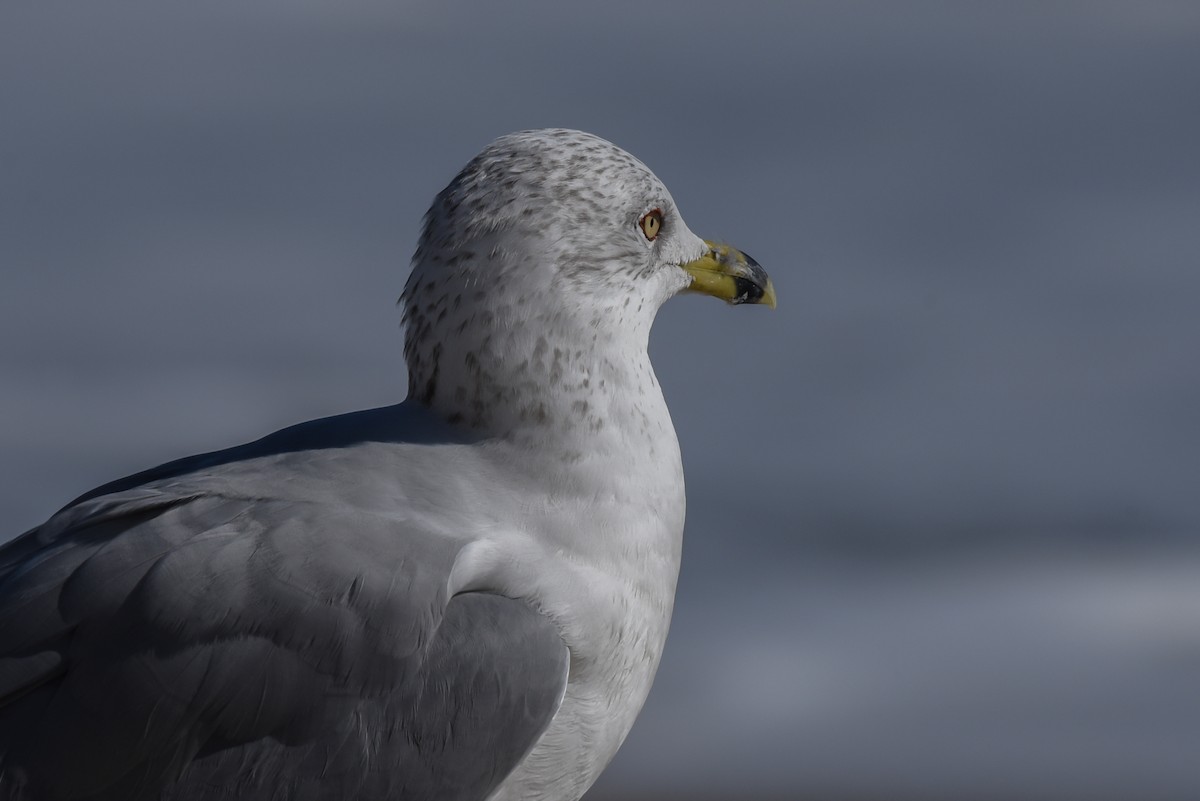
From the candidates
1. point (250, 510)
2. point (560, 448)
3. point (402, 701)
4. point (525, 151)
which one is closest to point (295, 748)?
point (402, 701)

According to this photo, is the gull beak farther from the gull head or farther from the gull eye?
the gull head

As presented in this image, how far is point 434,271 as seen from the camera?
187 inches

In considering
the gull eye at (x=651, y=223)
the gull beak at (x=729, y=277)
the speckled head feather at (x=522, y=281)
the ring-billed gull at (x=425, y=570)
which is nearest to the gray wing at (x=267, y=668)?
the ring-billed gull at (x=425, y=570)

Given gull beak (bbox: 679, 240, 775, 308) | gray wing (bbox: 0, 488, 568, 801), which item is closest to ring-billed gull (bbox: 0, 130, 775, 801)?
gray wing (bbox: 0, 488, 568, 801)

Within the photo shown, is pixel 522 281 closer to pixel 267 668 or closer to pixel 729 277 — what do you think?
pixel 729 277

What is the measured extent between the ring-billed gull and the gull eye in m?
0.08

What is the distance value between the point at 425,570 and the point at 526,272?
2.78 feet

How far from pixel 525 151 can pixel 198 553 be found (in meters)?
1.37

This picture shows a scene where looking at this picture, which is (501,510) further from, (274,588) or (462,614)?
(274,588)

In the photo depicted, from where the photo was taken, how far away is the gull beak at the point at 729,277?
5312 mm

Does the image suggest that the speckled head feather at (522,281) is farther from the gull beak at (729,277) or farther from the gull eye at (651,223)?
the gull beak at (729,277)

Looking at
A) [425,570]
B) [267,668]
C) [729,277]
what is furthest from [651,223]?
[267,668]

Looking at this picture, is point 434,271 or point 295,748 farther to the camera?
point 434,271

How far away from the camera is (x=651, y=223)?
16.5ft
